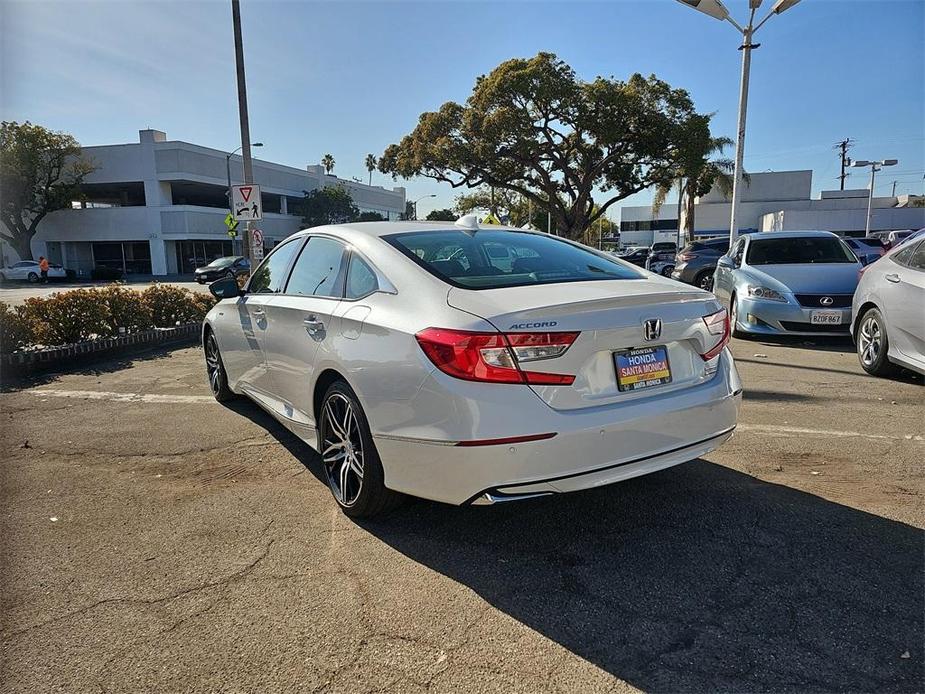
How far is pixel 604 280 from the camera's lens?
321cm

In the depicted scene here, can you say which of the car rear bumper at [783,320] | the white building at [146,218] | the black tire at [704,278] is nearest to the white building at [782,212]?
the black tire at [704,278]

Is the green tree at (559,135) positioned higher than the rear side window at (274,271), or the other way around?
the green tree at (559,135)

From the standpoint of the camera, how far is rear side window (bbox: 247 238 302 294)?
14.4 feet

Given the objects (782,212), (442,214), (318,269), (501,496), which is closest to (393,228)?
(318,269)

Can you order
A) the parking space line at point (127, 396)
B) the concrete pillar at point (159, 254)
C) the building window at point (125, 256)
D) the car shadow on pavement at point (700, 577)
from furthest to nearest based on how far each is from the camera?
the building window at point (125, 256), the concrete pillar at point (159, 254), the parking space line at point (127, 396), the car shadow on pavement at point (700, 577)

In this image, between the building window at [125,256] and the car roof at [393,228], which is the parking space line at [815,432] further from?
the building window at [125,256]

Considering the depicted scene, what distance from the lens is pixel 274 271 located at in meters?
4.58

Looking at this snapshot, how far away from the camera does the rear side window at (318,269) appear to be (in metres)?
3.67

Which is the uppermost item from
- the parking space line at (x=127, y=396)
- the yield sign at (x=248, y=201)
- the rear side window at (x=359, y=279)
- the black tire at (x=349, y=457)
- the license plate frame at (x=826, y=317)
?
the yield sign at (x=248, y=201)

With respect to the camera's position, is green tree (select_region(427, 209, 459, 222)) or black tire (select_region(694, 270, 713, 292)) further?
green tree (select_region(427, 209, 459, 222))

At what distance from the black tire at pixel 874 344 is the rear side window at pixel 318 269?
535cm

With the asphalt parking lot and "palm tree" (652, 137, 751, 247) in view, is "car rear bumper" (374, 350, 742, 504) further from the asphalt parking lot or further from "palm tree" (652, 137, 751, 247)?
"palm tree" (652, 137, 751, 247)

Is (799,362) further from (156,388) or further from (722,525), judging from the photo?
(156,388)

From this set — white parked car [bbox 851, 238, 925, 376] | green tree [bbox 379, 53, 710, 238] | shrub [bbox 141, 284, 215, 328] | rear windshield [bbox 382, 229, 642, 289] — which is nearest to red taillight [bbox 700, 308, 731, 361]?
rear windshield [bbox 382, 229, 642, 289]
